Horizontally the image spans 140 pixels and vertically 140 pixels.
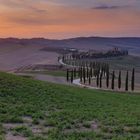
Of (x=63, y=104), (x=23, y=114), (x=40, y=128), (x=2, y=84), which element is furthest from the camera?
(x=2, y=84)

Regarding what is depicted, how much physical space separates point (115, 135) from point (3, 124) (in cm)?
398

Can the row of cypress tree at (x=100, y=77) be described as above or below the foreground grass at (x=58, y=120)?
below

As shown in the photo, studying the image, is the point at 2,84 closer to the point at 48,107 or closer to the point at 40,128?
the point at 48,107

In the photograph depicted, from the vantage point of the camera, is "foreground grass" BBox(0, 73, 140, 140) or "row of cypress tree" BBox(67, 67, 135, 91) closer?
"foreground grass" BBox(0, 73, 140, 140)

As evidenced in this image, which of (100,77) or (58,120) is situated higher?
(58,120)

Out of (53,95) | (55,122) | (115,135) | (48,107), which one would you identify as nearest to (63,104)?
(48,107)

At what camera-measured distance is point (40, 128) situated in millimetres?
16000

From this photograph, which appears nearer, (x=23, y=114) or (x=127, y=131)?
(x=127, y=131)

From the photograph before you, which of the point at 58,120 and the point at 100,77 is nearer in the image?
the point at 58,120

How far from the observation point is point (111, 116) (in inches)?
792

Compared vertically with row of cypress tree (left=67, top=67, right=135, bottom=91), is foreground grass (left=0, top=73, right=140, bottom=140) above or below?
above

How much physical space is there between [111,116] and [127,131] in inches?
158

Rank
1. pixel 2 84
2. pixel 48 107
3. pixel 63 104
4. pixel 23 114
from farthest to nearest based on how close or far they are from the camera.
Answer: pixel 2 84, pixel 63 104, pixel 48 107, pixel 23 114

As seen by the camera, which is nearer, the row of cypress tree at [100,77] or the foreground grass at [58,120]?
the foreground grass at [58,120]
